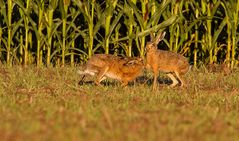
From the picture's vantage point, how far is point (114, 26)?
1553 centimetres

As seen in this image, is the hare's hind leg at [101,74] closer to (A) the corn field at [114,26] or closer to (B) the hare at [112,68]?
(B) the hare at [112,68]

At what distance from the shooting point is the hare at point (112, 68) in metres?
11.6

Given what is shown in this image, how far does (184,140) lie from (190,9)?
11.2 m

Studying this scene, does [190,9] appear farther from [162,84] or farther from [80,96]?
[80,96]

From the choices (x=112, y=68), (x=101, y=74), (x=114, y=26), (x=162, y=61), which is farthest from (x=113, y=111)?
(x=114, y=26)

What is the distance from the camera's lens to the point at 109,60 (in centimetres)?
1166

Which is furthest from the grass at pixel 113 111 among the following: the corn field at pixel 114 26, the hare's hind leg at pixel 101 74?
the corn field at pixel 114 26

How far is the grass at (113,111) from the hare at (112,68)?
0.94 feet

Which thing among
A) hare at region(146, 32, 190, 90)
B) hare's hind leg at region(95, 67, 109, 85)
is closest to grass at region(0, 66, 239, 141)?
hare's hind leg at region(95, 67, 109, 85)

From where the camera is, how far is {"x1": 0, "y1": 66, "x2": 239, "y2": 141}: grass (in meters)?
6.30

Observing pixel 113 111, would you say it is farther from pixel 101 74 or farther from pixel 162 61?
pixel 162 61

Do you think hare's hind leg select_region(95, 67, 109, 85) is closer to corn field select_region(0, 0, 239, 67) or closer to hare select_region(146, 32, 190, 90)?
hare select_region(146, 32, 190, 90)

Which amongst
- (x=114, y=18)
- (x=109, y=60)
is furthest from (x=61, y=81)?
(x=114, y=18)

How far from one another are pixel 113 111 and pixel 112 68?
12.4 ft
